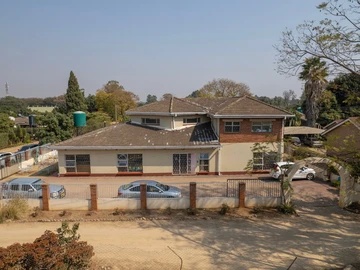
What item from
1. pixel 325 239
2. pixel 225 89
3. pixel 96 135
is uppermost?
pixel 225 89

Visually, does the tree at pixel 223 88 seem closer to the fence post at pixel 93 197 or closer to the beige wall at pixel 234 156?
the beige wall at pixel 234 156

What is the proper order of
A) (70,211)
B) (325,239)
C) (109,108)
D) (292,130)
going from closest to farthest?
(325,239)
(70,211)
(292,130)
(109,108)

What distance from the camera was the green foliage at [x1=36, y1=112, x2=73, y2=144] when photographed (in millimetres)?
37875

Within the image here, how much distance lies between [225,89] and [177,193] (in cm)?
4643

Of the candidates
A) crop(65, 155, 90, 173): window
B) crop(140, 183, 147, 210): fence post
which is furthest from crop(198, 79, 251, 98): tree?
crop(140, 183, 147, 210): fence post

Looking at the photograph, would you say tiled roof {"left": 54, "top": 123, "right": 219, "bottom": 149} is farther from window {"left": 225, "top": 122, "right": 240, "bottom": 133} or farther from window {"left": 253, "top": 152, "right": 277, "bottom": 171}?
window {"left": 253, "top": 152, "right": 277, "bottom": 171}

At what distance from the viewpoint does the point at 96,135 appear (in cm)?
2419

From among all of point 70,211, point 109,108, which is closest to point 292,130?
point 70,211

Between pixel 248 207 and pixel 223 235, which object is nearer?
pixel 223 235

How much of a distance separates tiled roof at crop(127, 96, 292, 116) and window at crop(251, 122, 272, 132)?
36.4 inches

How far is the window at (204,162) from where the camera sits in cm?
2358

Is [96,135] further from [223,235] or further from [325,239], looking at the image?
[325,239]

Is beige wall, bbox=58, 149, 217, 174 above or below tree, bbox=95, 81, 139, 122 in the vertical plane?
below

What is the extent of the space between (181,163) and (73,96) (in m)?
45.3
